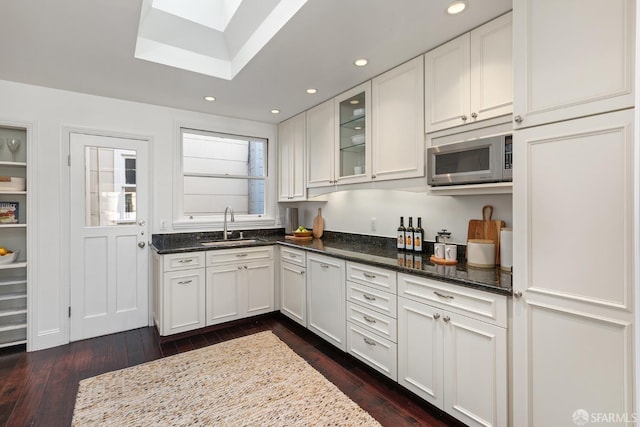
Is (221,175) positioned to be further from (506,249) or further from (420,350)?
(506,249)

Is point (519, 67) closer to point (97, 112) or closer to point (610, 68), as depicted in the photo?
point (610, 68)

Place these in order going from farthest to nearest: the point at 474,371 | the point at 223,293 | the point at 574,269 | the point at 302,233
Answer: the point at 302,233 < the point at 223,293 < the point at 474,371 < the point at 574,269

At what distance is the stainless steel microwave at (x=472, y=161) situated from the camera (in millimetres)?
1729

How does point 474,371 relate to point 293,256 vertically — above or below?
below

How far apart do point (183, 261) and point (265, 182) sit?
161cm

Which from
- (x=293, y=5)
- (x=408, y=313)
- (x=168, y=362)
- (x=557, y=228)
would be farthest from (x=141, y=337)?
(x=557, y=228)

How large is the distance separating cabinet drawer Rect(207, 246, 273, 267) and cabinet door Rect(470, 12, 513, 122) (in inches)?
97.1

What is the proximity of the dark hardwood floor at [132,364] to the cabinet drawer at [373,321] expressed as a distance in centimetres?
36

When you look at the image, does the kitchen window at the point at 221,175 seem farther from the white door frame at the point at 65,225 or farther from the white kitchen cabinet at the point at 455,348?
the white kitchen cabinet at the point at 455,348

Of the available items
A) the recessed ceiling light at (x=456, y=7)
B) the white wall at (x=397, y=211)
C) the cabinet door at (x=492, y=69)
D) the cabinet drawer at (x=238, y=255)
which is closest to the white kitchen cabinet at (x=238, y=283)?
the cabinet drawer at (x=238, y=255)

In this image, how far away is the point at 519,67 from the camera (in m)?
1.45

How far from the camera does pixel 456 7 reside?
5.64 feet

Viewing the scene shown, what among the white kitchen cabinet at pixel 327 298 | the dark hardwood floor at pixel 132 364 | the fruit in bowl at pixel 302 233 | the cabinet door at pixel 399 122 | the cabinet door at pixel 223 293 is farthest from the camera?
the fruit in bowl at pixel 302 233

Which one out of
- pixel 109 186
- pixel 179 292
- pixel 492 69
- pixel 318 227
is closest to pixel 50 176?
pixel 109 186
